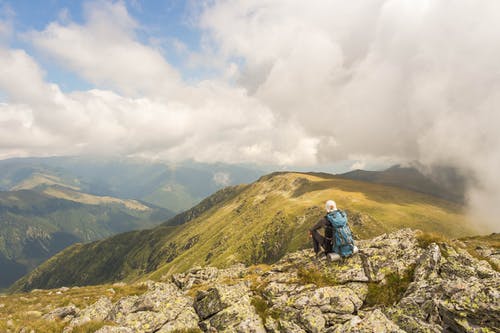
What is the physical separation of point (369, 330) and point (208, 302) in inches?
429

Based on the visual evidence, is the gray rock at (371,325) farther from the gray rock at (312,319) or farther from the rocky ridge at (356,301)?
the gray rock at (312,319)

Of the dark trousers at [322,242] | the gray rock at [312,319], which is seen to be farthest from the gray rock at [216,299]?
the dark trousers at [322,242]

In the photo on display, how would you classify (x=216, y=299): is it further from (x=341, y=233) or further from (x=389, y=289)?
(x=389, y=289)

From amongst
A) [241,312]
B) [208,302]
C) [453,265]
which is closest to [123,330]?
[208,302]

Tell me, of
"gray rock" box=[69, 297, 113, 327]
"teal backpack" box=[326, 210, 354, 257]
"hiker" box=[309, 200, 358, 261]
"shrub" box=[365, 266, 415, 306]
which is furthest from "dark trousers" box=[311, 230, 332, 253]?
"gray rock" box=[69, 297, 113, 327]

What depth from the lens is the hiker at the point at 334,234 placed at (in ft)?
55.9

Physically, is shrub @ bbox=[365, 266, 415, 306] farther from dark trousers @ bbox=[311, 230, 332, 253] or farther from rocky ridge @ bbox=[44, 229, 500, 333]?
dark trousers @ bbox=[311, 230, 332, 253]

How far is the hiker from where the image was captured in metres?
17.0

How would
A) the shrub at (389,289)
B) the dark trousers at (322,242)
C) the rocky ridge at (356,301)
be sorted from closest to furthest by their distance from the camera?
1. the rocky ridge at (356,301)
2. the shrub at (389,289)
3. the dark trousers at (322,242)

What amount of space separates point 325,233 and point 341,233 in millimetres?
1082

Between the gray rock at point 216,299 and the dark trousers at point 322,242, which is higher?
the dark trousers at point 322,242

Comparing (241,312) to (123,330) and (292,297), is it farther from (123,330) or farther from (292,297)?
(123,330)

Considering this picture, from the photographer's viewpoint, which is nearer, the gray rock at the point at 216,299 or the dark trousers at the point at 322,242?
the gray rock at the point at 216,299

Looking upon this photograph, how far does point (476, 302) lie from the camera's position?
11.7 m
